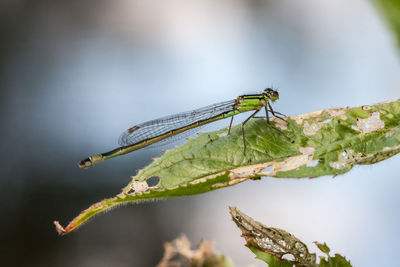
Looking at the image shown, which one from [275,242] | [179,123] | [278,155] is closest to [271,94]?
[179,123]

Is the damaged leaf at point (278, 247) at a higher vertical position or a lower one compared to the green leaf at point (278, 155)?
lower

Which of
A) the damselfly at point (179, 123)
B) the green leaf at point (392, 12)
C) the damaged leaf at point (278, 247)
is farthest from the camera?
the damselfly at point (179, 123)

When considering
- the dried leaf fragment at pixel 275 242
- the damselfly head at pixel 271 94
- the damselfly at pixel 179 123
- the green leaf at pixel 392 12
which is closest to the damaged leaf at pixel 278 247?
the dried leaf fragment at pixel 275 242

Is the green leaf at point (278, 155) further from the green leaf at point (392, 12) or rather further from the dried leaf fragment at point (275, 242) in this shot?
the green leaf at point (392, 12)

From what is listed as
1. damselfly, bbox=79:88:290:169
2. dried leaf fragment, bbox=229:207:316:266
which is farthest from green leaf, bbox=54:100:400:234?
damselfly, bbox=79:88:290:169

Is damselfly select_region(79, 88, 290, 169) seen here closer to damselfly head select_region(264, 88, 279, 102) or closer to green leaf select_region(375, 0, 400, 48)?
damselfly head select_region(264, 88, 279, 102)

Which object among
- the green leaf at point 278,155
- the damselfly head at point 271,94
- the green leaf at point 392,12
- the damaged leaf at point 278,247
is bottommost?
the damaged leaf at point 278,247

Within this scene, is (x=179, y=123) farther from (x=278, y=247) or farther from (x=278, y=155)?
(x=278, y=247)
